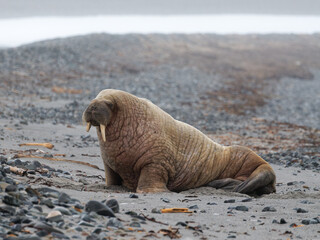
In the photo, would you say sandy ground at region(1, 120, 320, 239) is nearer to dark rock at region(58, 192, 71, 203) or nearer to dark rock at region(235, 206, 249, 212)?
dark rock at region(235, 206, 249, 212)

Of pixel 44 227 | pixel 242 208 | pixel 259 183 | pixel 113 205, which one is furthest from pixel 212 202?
pixel 44 227

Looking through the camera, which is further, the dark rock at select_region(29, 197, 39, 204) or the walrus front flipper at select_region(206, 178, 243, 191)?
the walrus front flipper at select_region(206, 178, 243, 191)

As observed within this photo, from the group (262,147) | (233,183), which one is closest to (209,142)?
(233,183)

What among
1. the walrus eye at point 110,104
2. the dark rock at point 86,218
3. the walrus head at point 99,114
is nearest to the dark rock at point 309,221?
the dark rock at point 86,218

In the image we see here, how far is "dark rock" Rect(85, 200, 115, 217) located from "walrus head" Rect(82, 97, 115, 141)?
190 centimetres

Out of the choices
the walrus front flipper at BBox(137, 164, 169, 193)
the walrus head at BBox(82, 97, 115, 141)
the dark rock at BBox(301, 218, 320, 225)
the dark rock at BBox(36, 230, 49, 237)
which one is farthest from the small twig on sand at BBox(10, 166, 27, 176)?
the dark rock at BBox(301, 218, 320, 225)

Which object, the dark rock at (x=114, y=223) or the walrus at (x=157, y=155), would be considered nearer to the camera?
the dark rock at (x=114, y=223)

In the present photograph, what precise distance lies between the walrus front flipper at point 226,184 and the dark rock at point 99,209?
3180 mm

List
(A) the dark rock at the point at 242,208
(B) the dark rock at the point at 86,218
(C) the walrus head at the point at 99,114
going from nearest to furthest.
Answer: (B) the dark rock at the point at 86,218 < (A) the dark rock at the point at 242,208 < (C) the walrus head at the point at 99,114

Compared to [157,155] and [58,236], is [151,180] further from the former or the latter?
[58,236]

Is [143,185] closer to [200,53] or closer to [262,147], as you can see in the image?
[262,147]

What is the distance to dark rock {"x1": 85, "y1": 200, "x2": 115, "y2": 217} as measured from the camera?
427cm

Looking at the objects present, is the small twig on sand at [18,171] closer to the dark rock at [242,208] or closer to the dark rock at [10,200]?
the dark rock at [10,200]

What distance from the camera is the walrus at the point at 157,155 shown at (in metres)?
6.65
